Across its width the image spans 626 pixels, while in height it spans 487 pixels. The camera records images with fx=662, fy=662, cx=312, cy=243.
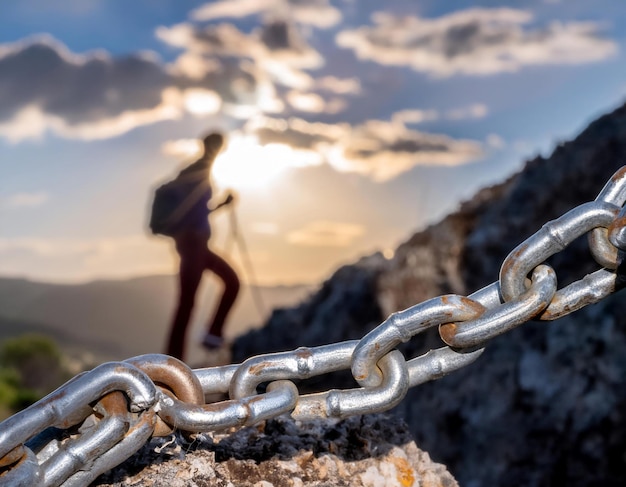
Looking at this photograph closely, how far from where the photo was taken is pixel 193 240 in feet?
23.7

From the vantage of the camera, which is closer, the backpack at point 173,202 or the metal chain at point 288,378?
the metal chain at point 288,378

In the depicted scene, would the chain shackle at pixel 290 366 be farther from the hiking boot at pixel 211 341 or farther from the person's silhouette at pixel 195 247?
the hiking boot at pixel 211 341

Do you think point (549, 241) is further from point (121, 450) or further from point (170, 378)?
point (121, 450)

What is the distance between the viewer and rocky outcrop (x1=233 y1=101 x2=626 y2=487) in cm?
368

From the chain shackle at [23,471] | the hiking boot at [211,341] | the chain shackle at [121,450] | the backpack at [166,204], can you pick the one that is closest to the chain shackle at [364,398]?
the chain shackle at [121,450]

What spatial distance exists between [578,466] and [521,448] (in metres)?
0.33

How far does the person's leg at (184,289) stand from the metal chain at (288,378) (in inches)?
221

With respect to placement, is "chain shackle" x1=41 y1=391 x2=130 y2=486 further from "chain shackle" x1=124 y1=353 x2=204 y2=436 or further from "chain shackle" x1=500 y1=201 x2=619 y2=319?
"chain shackle" x1=500 y1=201 x2=619 y2=319

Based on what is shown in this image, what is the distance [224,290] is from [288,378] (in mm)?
6336

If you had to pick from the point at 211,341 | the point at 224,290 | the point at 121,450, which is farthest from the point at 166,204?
the point at 121,450

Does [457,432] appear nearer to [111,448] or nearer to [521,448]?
[521,448]

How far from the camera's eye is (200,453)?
5.70 feet

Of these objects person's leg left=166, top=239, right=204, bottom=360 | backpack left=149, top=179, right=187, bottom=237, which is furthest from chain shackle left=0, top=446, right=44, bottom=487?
person's leg left=166, top=239, right=204, bottom=360

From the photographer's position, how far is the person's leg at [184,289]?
7.26 m
